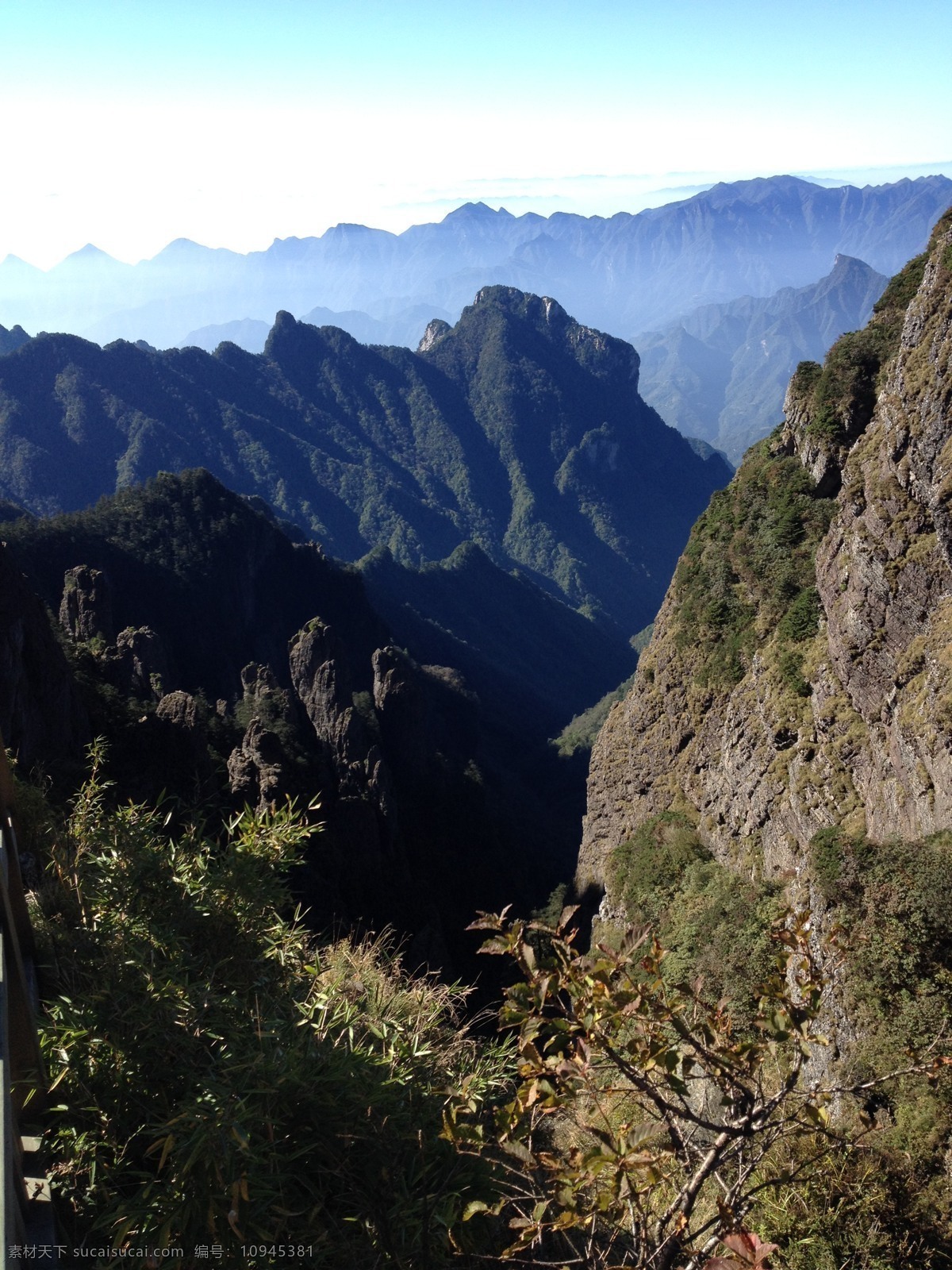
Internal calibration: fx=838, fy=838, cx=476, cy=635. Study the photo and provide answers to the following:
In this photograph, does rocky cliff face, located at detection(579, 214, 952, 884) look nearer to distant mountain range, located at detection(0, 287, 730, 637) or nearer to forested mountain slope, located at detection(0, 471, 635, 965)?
forested mountain slope, located at detection(0, 471, 635, 965)

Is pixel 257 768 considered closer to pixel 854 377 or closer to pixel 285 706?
pixel 285 706

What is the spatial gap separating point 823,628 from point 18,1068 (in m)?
17.1

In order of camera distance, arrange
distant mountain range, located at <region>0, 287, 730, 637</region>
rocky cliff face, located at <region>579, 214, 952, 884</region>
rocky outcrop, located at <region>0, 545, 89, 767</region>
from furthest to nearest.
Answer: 1. distant mountain range, located at <region>0, 287, 730, 637</region>
2. rocky outcrop, located at <region>0, 545, 89, 767</region>
3. rocky cliff face, located at <region>579, 214, 952, 884</region>

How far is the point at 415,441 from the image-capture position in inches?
7008

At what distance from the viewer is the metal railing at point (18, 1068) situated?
2.60 meters

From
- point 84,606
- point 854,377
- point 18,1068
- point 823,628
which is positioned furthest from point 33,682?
point 18,1068

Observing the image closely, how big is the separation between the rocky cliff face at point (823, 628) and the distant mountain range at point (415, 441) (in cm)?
9571

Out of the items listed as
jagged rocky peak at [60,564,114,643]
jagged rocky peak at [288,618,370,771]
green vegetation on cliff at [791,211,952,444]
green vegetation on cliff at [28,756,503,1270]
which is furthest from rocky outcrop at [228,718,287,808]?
green vegetation on cliff at [28,756,503,1270]

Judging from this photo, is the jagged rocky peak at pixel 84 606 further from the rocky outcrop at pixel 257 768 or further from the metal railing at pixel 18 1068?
the metal railing at pixel 18 1068

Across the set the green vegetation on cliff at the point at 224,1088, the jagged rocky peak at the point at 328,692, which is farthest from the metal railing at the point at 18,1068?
the jagged rocky peak at the point at 328,692

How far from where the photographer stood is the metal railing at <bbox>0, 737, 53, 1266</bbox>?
2.60 meters

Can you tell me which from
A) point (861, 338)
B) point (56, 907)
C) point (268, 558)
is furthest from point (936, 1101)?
point (268, 558)

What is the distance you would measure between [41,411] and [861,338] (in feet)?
414

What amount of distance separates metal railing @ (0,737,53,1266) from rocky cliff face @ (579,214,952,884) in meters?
11.7
